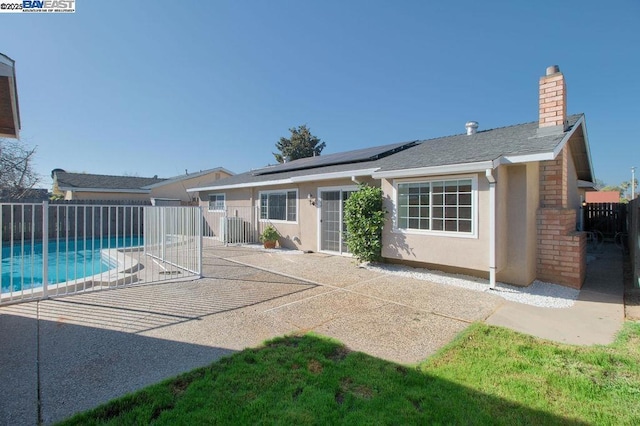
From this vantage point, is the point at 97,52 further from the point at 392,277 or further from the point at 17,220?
the point at 392,277

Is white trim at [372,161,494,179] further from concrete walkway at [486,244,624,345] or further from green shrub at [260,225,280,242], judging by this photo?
green shrub at [260,225,280,242]

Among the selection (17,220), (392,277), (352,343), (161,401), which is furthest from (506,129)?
(17,220)

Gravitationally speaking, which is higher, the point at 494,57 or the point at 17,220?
the point at 494,57

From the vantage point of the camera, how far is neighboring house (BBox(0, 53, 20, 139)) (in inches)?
154

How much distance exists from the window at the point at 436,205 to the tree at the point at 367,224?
0.68m

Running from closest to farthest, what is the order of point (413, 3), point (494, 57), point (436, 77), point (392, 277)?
point (392, 277) → point (413, 3) → point (494, 57) → point (436, 77)

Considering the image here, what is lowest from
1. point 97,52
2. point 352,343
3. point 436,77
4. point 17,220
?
point 352,343

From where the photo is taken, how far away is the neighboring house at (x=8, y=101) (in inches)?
154

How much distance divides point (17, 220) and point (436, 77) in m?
23.0

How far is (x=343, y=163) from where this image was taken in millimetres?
12172

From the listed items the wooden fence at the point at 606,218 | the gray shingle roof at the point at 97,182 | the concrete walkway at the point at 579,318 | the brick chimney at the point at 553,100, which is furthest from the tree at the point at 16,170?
the wooden fence at the point at 606,218

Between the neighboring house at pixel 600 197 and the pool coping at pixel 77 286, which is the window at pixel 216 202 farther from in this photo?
the neighboring house at pixel 600 197

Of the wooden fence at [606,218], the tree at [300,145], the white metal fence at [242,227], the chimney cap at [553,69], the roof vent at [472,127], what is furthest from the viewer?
the tree at [300,145]

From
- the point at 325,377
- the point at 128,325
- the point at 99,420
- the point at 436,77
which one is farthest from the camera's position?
the point at 436,77
